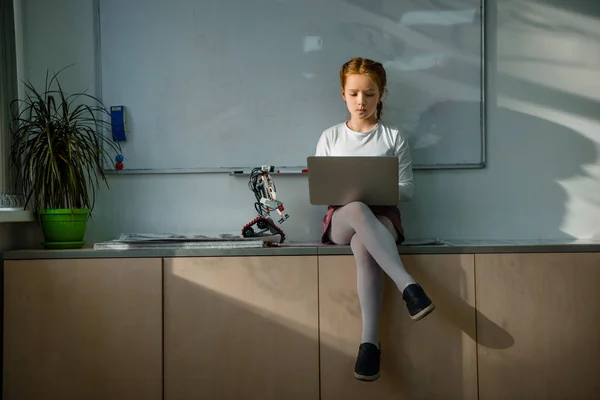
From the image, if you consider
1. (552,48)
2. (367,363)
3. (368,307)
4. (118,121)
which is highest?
(552,48)

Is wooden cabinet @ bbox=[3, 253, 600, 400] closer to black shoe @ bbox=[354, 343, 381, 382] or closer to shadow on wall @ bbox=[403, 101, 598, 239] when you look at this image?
black shoe @ bbox=[354, 343, 381, 382]

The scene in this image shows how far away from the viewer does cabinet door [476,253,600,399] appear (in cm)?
236

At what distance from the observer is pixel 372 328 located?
2215mm

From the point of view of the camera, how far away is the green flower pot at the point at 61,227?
2.49 m

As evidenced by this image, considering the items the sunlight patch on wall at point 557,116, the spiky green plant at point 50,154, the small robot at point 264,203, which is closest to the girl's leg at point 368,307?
the small robot at point 264,203

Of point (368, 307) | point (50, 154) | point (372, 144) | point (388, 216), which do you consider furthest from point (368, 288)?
point (50, 154)

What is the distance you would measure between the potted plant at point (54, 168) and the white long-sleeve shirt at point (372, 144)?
963 millimetres

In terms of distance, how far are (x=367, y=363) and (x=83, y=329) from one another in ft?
3.42

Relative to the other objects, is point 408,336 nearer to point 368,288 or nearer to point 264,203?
point 368,288

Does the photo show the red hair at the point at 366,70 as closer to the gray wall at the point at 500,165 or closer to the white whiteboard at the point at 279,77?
the white whiteboard at the point at 279,77

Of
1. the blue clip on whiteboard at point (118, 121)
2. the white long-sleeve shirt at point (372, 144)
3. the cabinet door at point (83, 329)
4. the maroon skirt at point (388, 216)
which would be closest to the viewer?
the cabinet door at point (83, 329)

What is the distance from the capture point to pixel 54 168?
247 cm

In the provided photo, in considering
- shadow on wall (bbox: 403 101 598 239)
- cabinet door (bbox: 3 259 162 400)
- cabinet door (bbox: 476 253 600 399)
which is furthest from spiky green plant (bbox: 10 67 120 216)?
cabinet door (bbox: 476 253 600 399)

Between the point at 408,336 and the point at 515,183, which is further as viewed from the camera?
the point at 515,183
